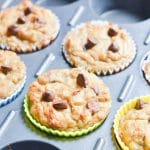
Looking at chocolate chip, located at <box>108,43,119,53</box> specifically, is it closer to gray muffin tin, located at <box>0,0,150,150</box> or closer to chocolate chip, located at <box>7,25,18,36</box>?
gray muffin tin, located at <box>0,0,150,150</box>

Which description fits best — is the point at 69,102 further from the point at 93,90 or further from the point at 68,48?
the point at 68,48

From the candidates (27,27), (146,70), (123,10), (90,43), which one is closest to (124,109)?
(146,70)

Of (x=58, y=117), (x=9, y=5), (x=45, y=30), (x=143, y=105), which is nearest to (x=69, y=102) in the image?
(x=58, y=117)

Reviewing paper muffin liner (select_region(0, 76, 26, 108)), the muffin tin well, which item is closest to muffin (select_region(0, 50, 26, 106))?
paper muffin liner (select_region(0, 76, 26, 108))

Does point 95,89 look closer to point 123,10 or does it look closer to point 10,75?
point 10,75

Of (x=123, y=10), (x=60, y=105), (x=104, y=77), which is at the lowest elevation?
(x=123, y=10)

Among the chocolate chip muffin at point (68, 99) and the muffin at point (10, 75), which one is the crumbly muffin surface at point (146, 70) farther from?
the muffin at point (10, 75)
